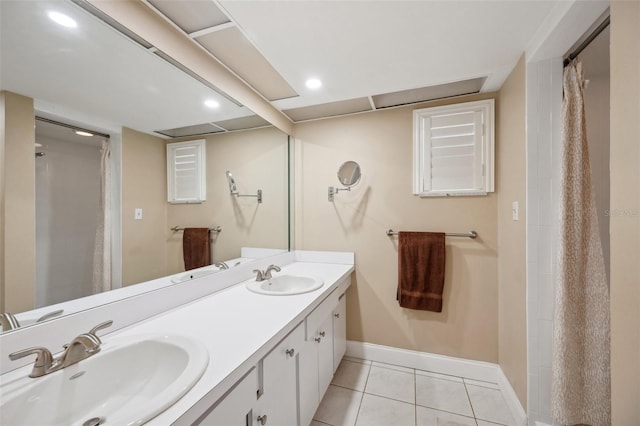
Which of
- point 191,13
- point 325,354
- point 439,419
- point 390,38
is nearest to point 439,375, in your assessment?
point 439,419

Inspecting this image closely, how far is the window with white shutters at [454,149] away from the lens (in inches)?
69.2

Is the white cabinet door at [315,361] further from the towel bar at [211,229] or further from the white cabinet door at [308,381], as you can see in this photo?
the towel bar at [211,229]

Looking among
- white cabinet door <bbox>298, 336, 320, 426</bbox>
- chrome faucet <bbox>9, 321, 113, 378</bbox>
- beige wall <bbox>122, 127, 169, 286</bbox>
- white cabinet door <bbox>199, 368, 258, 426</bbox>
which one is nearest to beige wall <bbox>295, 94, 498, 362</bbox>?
white cabinet door <bbox>298, 336, 320, 426</bbox>

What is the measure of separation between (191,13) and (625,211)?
1754 millimetres

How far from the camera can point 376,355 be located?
2051 mm

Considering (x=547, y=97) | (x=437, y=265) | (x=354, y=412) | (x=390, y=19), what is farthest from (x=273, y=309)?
(x=547, y=97)

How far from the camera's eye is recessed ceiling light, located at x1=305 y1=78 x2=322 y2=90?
1.63m

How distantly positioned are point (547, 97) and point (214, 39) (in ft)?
5.87

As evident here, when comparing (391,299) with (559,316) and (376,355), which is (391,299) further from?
(559,316)

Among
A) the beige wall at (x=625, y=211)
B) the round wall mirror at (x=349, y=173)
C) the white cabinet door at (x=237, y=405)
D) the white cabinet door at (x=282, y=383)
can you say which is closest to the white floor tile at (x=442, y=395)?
the white cabinet door at (x=282, y=383)

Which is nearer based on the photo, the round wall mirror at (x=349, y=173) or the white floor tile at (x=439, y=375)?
the white floor tile at (x=439, y=375)

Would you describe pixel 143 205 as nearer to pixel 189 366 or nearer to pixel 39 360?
pixel 39 360

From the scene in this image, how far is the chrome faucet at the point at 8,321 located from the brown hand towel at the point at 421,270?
77.2 inches

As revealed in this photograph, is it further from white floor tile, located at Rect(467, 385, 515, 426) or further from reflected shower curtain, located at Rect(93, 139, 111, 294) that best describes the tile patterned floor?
reflected shower curtain, located at Rect(93, 139, 111, 294)
